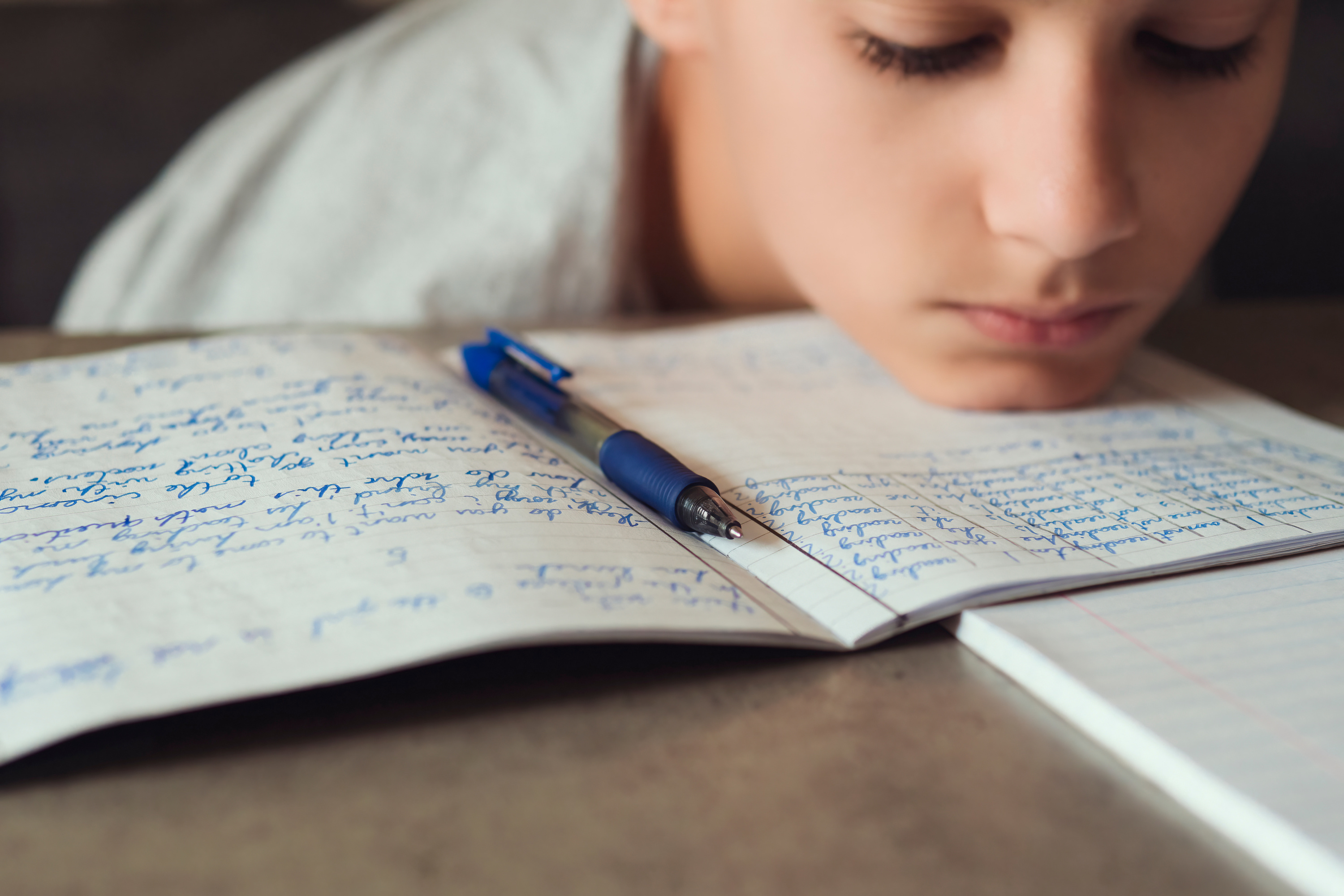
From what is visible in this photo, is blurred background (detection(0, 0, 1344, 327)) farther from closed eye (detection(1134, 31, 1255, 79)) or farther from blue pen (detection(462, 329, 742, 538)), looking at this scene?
blue pen (detection(462, 329, 742, 538))

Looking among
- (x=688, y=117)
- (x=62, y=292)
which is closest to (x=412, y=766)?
(x=688, y=117)

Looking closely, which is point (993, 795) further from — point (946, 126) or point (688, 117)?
point (688, 117)

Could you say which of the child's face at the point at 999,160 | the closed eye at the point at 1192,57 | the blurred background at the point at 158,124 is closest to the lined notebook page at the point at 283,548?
the child's face at the point at 999,160

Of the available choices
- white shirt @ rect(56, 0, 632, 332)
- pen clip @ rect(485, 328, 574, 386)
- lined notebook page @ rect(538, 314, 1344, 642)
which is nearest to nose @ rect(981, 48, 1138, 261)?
lined notebook page @ rect(538, 314, 1344, 642)

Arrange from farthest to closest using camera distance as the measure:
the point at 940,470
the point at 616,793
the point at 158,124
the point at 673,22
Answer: the point at 158,124 < the point at 673,22 < the point at 940,470 < the point at 616,793

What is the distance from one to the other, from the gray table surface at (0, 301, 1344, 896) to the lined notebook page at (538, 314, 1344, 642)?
48 mm

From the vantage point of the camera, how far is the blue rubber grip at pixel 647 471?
41cm

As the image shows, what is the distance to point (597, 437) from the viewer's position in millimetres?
469

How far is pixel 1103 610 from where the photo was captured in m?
0.36

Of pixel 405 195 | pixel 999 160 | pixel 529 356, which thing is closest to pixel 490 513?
pixel 529 356

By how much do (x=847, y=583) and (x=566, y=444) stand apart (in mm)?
183

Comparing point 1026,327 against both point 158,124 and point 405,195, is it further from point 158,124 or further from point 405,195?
point 158,124

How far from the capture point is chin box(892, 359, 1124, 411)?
57 centimetres

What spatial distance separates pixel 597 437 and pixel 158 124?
3.40 feet
